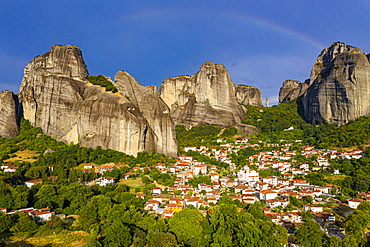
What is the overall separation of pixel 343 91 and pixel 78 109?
173 feet

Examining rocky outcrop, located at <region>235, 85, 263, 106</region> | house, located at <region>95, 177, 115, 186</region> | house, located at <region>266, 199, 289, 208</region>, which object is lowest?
house, located at <region>266, 199, 289, 208</region>

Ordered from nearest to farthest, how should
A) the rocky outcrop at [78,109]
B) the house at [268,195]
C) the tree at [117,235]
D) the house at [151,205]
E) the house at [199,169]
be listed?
the tree at [117,235] < the house at [151,205] < the house at [268,195] < the house at [199,169] < the rocky outcrop at [78,109]

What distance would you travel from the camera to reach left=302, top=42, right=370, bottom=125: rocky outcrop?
56.8 metres

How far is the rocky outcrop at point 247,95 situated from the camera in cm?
9925

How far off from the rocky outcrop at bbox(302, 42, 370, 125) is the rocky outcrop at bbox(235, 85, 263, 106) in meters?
32.6

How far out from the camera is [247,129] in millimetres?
65125

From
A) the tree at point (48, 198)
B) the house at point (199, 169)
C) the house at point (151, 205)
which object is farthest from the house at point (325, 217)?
the tree at point (48, 198)

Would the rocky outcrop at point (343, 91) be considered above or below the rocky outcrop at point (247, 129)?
above

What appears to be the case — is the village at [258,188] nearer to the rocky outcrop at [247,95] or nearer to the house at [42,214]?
the house at [42,214]

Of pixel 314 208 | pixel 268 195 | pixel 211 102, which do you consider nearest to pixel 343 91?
pixel 211 102

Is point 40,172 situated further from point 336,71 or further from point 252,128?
point 336,71

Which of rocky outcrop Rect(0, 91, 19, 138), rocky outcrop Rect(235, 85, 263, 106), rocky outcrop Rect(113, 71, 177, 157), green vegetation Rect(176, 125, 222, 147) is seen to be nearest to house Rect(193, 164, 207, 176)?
rocky outcrop Rect(113, 71, 177, 157)

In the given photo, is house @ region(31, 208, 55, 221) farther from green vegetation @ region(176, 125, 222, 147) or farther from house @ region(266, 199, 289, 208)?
green vegetation @ region(176, 125, 222, 147)

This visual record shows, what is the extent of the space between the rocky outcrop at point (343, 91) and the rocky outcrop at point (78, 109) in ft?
125
